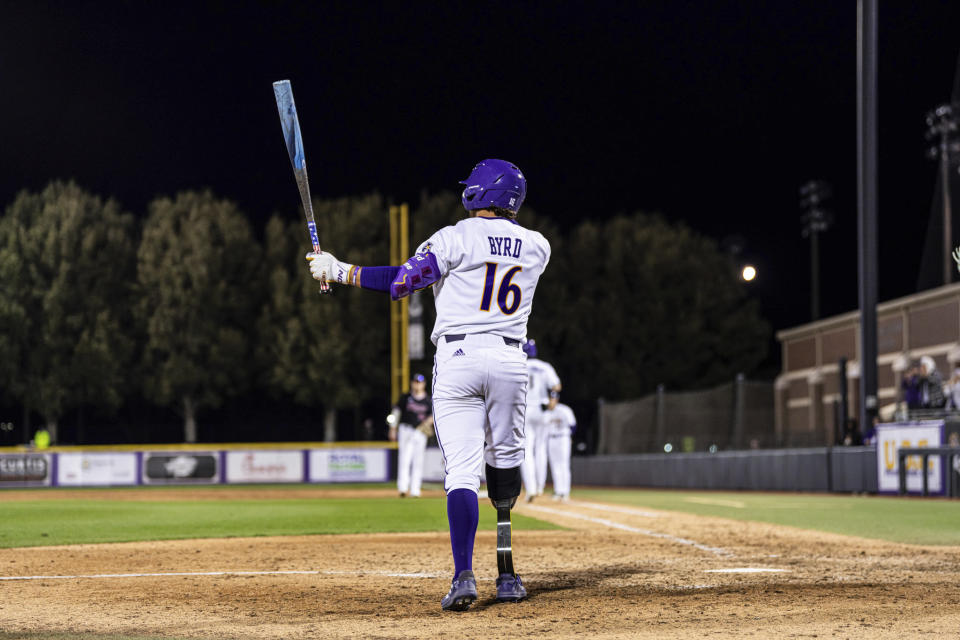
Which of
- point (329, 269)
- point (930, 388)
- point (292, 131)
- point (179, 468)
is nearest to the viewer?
point (329, 269)

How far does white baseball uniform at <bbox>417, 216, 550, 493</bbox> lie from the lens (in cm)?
545

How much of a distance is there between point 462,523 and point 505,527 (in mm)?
319

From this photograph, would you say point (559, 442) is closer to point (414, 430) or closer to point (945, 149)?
point (414, 430)

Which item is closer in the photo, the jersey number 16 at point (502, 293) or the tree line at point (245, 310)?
the jersey number 16 at point (502, 293)

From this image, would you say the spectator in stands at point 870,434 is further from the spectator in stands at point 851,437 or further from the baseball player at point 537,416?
the baseball player at point 537,416

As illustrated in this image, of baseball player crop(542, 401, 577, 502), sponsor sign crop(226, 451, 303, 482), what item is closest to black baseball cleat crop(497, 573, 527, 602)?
baseball player crop(542, 401, 577, 502)

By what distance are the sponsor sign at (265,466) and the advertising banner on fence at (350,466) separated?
0.49 meters

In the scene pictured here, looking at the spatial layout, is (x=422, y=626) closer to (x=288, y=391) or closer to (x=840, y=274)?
(x=288, y=391)

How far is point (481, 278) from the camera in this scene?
218 inches

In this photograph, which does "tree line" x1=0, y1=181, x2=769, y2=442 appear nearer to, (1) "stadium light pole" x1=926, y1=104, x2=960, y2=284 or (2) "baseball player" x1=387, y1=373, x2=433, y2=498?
(1) "stadium light pole" x1=926, y1=104, x2=960, y2=284

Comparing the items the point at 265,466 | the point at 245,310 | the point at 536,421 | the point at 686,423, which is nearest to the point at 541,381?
the point at 536,421

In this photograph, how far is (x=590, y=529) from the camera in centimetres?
1145

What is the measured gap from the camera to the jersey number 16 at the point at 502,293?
5523 millimetres

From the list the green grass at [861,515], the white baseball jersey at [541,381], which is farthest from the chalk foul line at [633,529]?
the green grass at [861,515]
